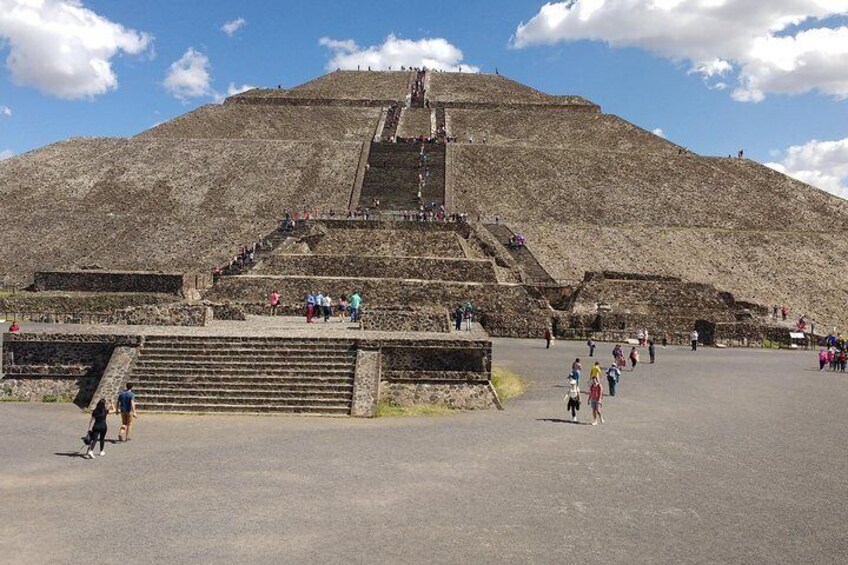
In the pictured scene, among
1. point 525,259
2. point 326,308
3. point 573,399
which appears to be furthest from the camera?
point 525,259

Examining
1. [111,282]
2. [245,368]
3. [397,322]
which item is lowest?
[245,368]

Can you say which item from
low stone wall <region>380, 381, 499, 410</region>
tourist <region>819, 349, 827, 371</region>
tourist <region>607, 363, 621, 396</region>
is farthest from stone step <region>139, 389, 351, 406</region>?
tourist <region>819, 349, 827, 371</region>

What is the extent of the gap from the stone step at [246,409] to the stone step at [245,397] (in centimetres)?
11

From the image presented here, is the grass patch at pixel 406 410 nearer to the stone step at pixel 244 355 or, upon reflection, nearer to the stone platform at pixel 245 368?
the stone platform at pixel 245 368

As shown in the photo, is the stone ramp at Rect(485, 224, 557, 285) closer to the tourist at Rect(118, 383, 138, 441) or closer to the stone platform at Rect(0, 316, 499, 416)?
the stone platform at Rect(0, 316, 499, 416)

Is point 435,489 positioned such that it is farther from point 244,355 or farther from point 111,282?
point 111,282

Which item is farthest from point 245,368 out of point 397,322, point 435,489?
point 435,489

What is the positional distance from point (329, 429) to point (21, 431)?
4.33 m

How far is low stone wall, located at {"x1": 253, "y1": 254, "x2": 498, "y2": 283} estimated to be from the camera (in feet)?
83.7

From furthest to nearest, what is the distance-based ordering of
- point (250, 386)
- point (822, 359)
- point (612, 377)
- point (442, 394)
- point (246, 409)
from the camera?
point (822, 359) → point (612, 377) → point (442, 394) → point (250, 386) → point (246, 409)

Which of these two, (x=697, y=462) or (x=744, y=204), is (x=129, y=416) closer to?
(x=697, y=462)

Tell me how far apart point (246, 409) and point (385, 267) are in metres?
14.4

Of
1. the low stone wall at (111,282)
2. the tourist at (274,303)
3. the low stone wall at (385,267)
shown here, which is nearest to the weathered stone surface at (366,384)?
the tourist at (274,303)

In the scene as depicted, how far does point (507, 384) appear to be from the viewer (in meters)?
14.2
